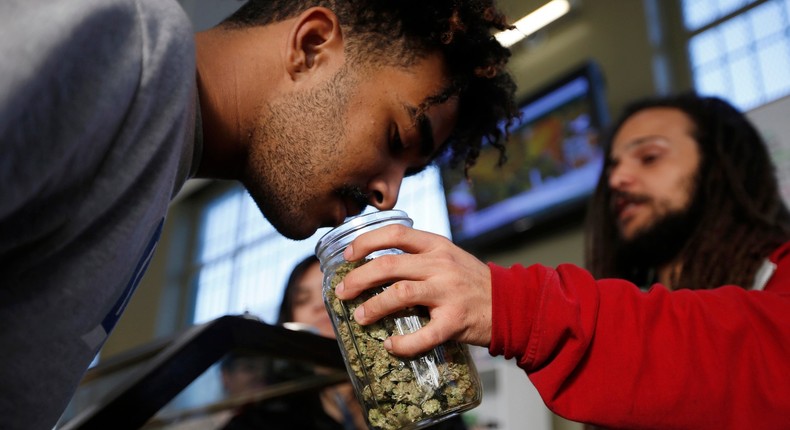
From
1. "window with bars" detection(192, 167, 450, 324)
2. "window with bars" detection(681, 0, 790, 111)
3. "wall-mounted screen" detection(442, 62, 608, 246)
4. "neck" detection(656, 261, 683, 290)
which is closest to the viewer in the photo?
"neck" detection(656, 261, 683, 290)

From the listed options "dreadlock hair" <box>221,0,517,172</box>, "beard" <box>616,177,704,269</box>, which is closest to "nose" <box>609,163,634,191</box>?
"beard" <box>616,177,704,269</box>

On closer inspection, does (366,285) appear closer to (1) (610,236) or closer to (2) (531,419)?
(1) (610,236)

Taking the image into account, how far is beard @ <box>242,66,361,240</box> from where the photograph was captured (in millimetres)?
863

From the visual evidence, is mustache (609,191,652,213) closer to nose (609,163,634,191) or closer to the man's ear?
nose (609,163,634,191)

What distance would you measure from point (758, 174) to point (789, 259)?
38cm

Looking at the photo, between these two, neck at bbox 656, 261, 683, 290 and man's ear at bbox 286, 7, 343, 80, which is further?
neck at bbox 656, 261, 683, 290

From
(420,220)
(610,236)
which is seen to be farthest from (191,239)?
(610,236)

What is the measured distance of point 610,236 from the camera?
1313mm

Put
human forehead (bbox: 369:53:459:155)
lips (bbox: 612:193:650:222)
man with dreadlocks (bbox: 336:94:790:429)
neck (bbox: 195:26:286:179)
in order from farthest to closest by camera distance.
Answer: lips (bbox: 612:193:650:222) < human forehead (bbox: 369:53:459:155) < neck (bbox: 195:26:286:179) < man with dreadlocks (bbox: 336:94:790:429)

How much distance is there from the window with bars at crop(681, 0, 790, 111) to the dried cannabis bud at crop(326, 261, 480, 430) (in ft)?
7.26

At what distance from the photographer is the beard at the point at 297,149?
0.86 metres

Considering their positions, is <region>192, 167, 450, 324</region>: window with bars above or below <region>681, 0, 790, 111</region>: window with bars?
below

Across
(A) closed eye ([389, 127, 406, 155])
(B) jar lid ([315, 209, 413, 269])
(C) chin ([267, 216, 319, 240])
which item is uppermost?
(B) jar lid ([315, 209, 413, 269])

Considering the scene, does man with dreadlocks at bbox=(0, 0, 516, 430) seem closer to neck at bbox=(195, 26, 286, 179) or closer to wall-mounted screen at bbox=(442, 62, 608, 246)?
neck at bbox=(195, 26, 286, 179)
